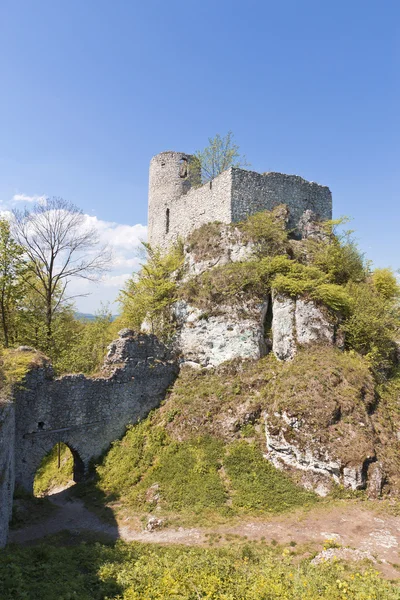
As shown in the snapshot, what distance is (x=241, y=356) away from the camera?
1834 centimetres

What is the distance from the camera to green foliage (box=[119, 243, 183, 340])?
20.9 m

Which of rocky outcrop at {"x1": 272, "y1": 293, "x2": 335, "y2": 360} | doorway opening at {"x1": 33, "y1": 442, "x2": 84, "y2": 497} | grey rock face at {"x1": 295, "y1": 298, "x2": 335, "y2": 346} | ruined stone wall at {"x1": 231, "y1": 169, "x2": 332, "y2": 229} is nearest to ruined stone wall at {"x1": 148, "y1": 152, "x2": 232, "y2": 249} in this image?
ruined stone wall at {"x1": 231, "y1": 169, "x2": 332, "y2": 229}

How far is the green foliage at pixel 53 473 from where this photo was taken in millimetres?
18266

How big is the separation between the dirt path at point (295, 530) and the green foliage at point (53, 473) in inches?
191

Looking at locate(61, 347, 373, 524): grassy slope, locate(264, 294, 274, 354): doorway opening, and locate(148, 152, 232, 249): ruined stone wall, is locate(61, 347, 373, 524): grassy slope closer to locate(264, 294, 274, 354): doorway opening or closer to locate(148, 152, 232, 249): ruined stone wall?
locate(264, 294, 274, 354): doorway opening

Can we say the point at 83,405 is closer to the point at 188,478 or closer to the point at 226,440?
the point at 188,478

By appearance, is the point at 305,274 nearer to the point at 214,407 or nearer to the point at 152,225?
the point at 214,407

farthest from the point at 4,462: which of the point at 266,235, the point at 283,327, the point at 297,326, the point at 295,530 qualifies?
the point at 266,235

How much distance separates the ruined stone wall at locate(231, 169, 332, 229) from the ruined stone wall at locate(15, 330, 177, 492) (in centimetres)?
998

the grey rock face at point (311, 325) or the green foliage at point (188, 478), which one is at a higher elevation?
the grey rock face at point (311, 325)

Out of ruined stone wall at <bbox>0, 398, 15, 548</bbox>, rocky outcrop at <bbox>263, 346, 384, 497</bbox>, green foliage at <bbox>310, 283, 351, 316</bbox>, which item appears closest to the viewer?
ruined stone wall at <bbox>0, 398, 15, 548</bbox>

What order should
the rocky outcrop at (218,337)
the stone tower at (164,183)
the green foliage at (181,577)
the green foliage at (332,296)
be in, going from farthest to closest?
1. the stone tower at (164,183)
2. the rocky outcrop at (218,337)
3. the green foliage at (332,296)
4. the green foliage at (181,577)

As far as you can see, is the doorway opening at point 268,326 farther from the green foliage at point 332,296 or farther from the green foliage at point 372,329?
the green foliage at point 372,329

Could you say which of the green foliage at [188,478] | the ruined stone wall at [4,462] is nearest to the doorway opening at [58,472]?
the green foliage at [188,478]
